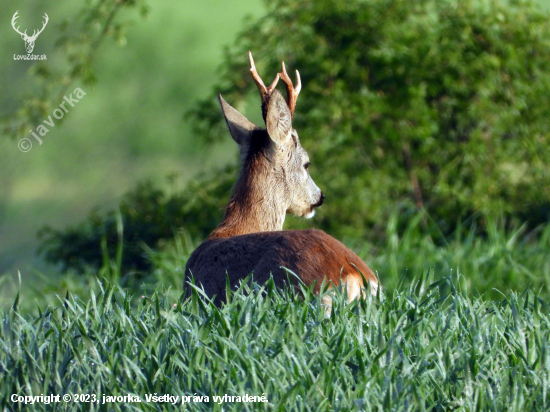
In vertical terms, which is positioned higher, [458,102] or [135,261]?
[458,102]

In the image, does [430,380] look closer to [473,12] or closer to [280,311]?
[280,311]

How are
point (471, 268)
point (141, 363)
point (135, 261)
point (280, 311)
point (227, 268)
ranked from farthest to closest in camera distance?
point (135, 261), point (471, 268), point (227, 268), point (280, 311), point (141, 363)

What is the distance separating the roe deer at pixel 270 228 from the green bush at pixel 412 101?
2701 millimetres

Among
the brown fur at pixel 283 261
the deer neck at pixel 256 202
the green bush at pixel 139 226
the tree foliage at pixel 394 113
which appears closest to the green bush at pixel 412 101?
the tree foliage at pixel 394 113

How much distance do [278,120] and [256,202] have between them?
0.49 m

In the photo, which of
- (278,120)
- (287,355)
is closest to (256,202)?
(278,120)

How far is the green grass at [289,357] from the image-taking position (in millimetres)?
2174

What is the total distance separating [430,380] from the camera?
227 cm

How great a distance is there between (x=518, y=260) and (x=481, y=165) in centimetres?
147

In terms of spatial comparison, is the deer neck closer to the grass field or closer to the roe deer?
the roe deer

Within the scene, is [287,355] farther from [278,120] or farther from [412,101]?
[412,101]

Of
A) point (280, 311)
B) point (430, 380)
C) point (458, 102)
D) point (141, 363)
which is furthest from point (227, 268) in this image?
point (458, 102)

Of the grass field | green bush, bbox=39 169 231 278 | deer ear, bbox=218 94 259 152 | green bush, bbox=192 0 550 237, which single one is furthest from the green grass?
green bush, bbox=192 0 550 237

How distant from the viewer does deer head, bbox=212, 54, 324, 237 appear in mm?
4008
